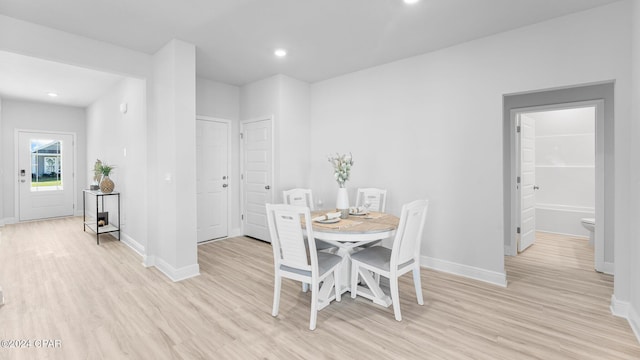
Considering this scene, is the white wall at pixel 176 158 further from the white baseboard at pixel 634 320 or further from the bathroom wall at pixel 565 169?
the bathroom wall at pixel 565 169

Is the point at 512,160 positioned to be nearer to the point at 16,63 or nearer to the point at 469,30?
the point at 469,30

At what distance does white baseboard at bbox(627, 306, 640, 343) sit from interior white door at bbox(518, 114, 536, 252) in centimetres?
198

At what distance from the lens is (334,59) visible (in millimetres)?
3961

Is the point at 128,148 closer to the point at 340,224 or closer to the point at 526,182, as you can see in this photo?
the point at 340,224

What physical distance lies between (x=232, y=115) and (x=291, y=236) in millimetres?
3551

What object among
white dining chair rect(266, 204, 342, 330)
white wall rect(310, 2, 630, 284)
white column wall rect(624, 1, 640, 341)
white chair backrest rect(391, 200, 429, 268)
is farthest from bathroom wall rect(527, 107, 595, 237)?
white dining chair rect(266, 204, 342, 330)

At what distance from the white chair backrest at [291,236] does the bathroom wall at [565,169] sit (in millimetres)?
5049

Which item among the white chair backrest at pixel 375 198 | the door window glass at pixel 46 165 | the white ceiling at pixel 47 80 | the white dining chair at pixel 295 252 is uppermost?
the white ceiling at pixel 47 80

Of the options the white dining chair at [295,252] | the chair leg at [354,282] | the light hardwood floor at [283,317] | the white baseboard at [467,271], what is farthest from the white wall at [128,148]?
the white baseboard at [467,271]

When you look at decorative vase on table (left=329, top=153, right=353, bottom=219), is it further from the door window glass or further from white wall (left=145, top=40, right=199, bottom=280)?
the door window glass

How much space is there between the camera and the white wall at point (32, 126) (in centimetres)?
637

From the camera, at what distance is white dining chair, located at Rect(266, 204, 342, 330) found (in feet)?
7.57

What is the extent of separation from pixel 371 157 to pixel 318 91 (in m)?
1.52

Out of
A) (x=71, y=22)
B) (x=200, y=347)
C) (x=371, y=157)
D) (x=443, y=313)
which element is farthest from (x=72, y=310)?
(x=371, y=157)
